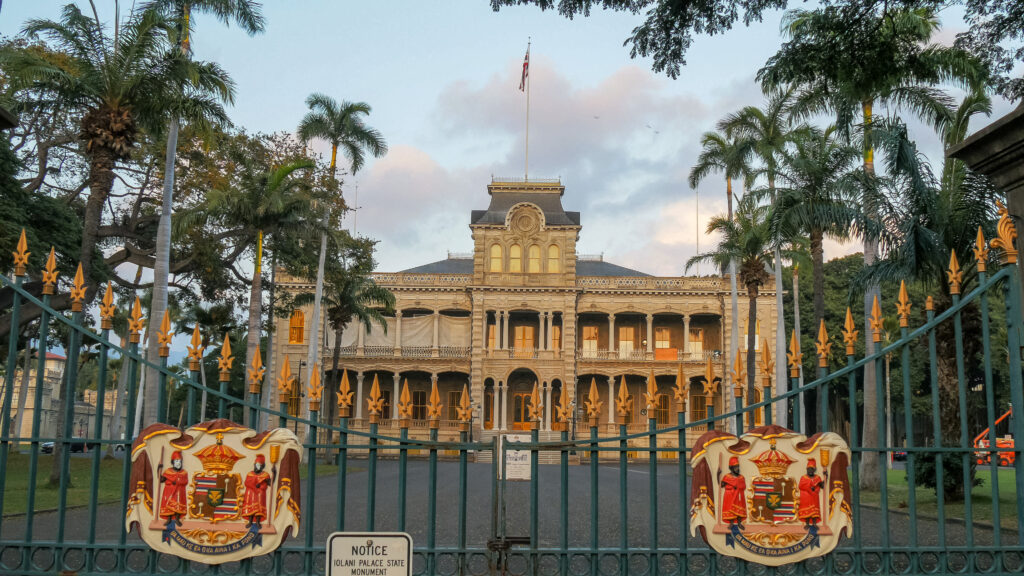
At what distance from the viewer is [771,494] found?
555 centimetres

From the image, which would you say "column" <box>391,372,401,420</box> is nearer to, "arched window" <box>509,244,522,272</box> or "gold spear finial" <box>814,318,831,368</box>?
"arched window" <box>509,244,522,272</box>

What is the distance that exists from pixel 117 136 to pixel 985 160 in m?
14.9

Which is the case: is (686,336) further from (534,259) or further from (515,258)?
(515,258)

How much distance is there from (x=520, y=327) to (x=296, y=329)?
12.6 m

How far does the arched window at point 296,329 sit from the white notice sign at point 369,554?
44.0m

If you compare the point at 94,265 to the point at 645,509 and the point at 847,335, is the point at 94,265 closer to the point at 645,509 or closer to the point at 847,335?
the point at 645,509

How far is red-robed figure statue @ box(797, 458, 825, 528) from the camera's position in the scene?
5.53 m

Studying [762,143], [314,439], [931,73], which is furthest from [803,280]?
[314,439]

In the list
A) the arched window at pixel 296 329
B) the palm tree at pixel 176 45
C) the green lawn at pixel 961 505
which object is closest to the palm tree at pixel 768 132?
→ the green lawn at pixel 961 505

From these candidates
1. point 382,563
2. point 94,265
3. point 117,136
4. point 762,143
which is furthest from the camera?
point 762,143

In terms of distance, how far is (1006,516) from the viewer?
12.9 metres

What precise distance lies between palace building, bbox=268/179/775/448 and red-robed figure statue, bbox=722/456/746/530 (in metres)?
40.2

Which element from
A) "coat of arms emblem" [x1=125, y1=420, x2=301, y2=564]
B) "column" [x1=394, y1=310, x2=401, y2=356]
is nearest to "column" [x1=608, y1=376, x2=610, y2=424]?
"column" [x1=394, y1=310, x2=401, y2=356]

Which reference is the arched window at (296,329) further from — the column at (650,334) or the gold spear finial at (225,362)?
the gold spear finial at (225,362)
